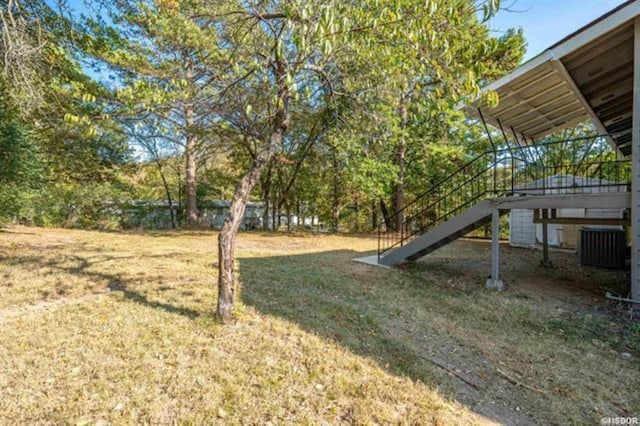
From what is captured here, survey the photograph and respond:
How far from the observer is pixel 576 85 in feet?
18.0

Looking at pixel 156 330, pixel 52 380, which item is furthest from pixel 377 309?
pixel 52 380

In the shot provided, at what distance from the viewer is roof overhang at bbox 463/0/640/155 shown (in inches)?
171

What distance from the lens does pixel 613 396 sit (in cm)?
257

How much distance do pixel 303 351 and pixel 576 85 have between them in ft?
20.3

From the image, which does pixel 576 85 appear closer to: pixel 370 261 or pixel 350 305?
pixel 370 261

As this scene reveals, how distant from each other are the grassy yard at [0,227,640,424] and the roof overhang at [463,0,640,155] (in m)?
2.51

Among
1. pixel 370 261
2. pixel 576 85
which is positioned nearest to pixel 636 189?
pixel 576 85

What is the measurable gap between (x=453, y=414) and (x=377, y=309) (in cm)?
211

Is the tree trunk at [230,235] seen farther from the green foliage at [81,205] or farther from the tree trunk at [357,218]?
the tree trunk at [357,218]

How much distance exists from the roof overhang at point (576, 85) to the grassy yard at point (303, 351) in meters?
2.51

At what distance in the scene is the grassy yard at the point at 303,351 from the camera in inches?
88.3

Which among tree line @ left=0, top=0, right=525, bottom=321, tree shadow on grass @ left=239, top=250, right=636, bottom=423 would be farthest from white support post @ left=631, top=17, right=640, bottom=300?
tree line @ left=0, top=0, right=525, bottom=321

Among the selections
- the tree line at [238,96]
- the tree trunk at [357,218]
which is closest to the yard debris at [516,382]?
the tree line at [238,96]

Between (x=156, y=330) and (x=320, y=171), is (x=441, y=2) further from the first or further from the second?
(x=320, y=171)
